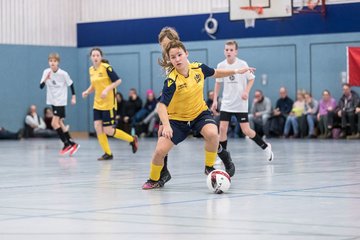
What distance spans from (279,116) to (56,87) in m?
10.8

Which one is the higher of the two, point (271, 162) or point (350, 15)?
point (350, 15)

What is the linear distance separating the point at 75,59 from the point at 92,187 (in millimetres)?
24902

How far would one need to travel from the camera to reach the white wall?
32594mm

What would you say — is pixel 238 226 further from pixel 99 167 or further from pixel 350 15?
pixel 350 15

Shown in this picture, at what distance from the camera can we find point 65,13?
3500 cm

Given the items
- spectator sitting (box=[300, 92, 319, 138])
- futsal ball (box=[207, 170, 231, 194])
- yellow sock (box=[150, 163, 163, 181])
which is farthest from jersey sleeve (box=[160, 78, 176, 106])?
spectator sitting (box=[300, 92, 319, 138])

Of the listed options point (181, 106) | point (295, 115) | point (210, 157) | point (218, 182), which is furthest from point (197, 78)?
point (295, 115)

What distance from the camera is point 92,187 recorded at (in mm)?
10953

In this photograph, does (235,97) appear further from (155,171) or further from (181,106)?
(155,171)

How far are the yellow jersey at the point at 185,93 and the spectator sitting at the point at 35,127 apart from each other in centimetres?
2178

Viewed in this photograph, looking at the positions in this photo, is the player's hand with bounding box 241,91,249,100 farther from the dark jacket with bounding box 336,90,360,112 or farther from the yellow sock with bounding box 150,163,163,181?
the dark jacket with bounding box 336,90,360,112

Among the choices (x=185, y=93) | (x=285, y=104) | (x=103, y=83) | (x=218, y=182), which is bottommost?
(x=218, y=182)

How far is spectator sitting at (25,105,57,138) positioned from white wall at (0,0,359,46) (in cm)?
286

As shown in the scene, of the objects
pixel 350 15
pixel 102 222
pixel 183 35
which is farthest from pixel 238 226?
pixel 183 35
